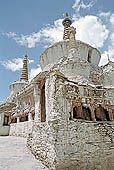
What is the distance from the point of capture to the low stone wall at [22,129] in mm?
11104

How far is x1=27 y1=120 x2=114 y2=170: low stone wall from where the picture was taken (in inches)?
223

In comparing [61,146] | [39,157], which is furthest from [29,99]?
[61,146]

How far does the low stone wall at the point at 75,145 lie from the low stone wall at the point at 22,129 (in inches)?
153

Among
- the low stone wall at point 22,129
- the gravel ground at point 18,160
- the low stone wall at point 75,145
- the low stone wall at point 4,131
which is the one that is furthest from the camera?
the low stone wall at point 4,131

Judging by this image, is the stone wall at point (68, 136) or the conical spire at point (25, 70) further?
the conical spire at point (25, 70)

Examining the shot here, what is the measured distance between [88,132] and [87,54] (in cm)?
1506

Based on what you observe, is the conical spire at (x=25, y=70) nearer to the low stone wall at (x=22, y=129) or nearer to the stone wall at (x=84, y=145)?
the low stone wall at (x=22, y=129)

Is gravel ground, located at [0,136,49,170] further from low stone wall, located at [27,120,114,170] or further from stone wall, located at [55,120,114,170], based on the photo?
stone wall, located at [55,120,114,170]

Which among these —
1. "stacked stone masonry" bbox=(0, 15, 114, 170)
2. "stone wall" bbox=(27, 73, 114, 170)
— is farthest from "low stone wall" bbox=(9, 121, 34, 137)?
"stone wall" bbox=(27, 73, 114, 170)

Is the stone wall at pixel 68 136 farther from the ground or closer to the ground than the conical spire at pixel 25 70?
closer to the ground

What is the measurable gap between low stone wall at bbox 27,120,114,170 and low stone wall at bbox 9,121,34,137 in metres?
3.87

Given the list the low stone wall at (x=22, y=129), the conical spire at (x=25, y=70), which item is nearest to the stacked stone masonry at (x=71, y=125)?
the low stone wall at (x=22, y=129)

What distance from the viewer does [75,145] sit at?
6.03 metres

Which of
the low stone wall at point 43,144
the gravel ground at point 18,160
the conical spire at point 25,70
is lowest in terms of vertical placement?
the gravel ground at point 18,160
